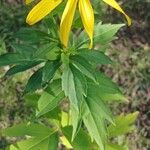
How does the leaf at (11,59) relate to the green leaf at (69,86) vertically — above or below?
above

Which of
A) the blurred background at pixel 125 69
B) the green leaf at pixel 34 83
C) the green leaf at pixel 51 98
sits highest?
the green leaf at pixel 34 83

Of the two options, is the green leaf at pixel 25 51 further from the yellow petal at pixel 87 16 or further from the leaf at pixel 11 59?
the yellow petal at pixel 87 16

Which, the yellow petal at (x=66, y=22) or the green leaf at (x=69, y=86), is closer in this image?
the yellow petal at (x=66, y=22)

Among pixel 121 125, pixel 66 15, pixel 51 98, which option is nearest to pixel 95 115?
pixel 51 98

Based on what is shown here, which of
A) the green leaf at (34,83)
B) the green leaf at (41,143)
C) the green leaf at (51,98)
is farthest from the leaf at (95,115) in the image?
the green leaf at (41,143)

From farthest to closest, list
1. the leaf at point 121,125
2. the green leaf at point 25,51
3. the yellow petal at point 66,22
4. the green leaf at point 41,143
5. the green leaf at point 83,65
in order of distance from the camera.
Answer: the leaf at point 121,125
the green leaf at point 41,143
the green leaf at point 25,51
the green leaf at point 83,65
the yellow petal at point 66,22

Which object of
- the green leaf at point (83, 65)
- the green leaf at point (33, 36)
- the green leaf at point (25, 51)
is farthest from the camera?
the green leaf at point (25, 51)

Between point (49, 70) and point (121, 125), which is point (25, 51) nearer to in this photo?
point (49, 70)
